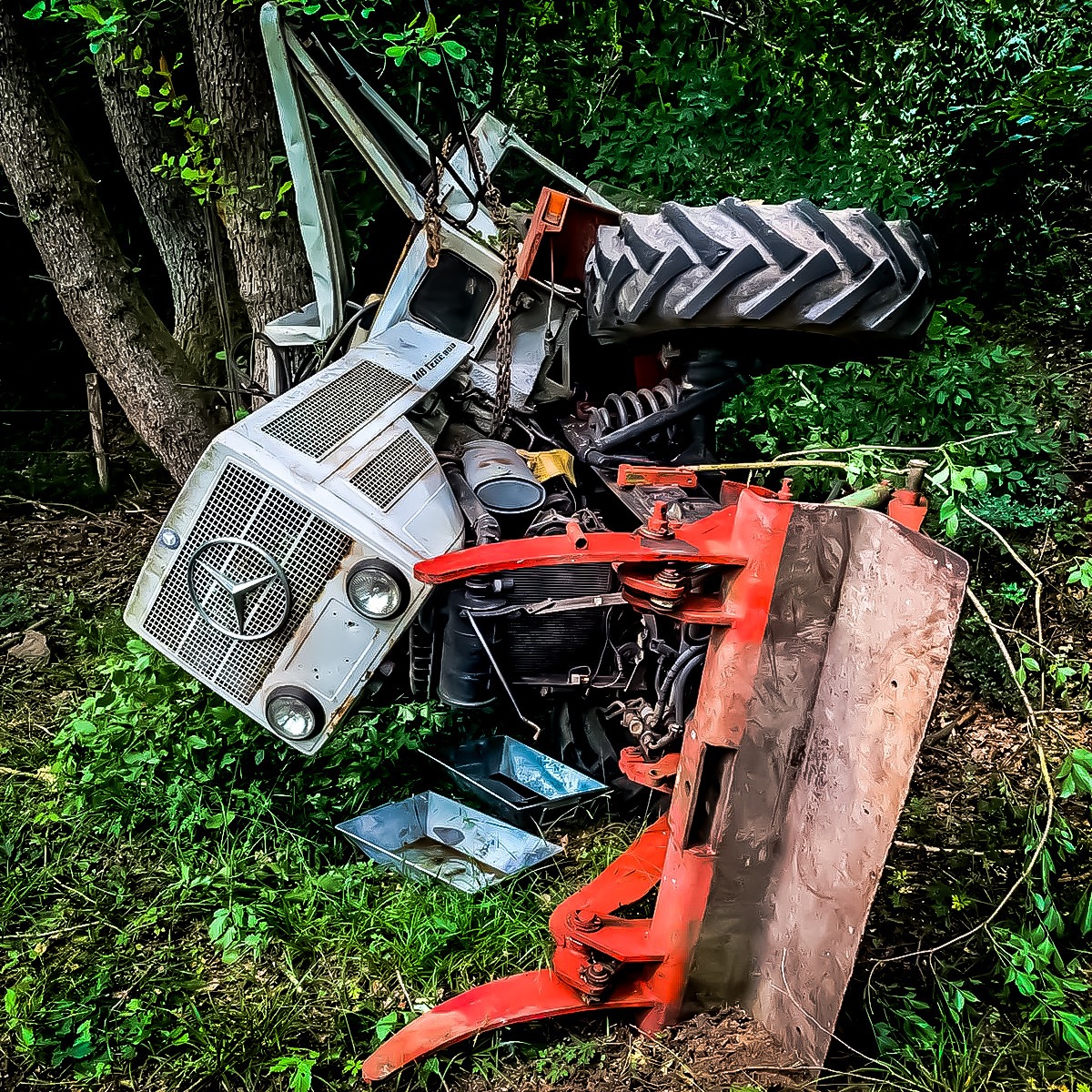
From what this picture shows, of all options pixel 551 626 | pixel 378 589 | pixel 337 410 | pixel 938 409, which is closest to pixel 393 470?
pixel 337 410

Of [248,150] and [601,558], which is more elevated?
[248,150]

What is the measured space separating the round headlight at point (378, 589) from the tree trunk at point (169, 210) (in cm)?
320

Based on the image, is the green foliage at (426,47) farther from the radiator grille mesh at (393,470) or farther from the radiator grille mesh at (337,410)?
the radiator grille mesh at (393,470)

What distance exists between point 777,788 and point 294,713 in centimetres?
167

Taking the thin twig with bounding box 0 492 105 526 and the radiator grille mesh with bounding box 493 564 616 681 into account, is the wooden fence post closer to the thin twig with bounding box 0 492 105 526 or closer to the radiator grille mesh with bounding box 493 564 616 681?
the thin twig with bounding box 0 492 105 526

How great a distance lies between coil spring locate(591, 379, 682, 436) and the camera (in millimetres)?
3625

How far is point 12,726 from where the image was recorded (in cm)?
437

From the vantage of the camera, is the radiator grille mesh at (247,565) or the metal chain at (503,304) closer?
the radiator grille mesh at (247,565)

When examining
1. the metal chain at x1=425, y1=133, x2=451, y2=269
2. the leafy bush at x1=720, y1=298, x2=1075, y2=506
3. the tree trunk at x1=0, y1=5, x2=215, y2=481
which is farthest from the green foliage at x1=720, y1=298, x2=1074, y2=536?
the tree trunk at x1=0, y1=5, x2=215, y2=481

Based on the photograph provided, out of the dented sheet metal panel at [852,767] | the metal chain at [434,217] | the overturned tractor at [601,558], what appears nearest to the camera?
the dented sheet metal panel at [852,767]

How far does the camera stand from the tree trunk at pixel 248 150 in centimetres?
418

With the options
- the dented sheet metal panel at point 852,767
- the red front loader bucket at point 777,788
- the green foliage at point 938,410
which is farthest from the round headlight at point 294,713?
the green foliage at point 938,410

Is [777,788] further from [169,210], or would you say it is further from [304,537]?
[169,210]

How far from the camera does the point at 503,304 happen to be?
12.5 feet
